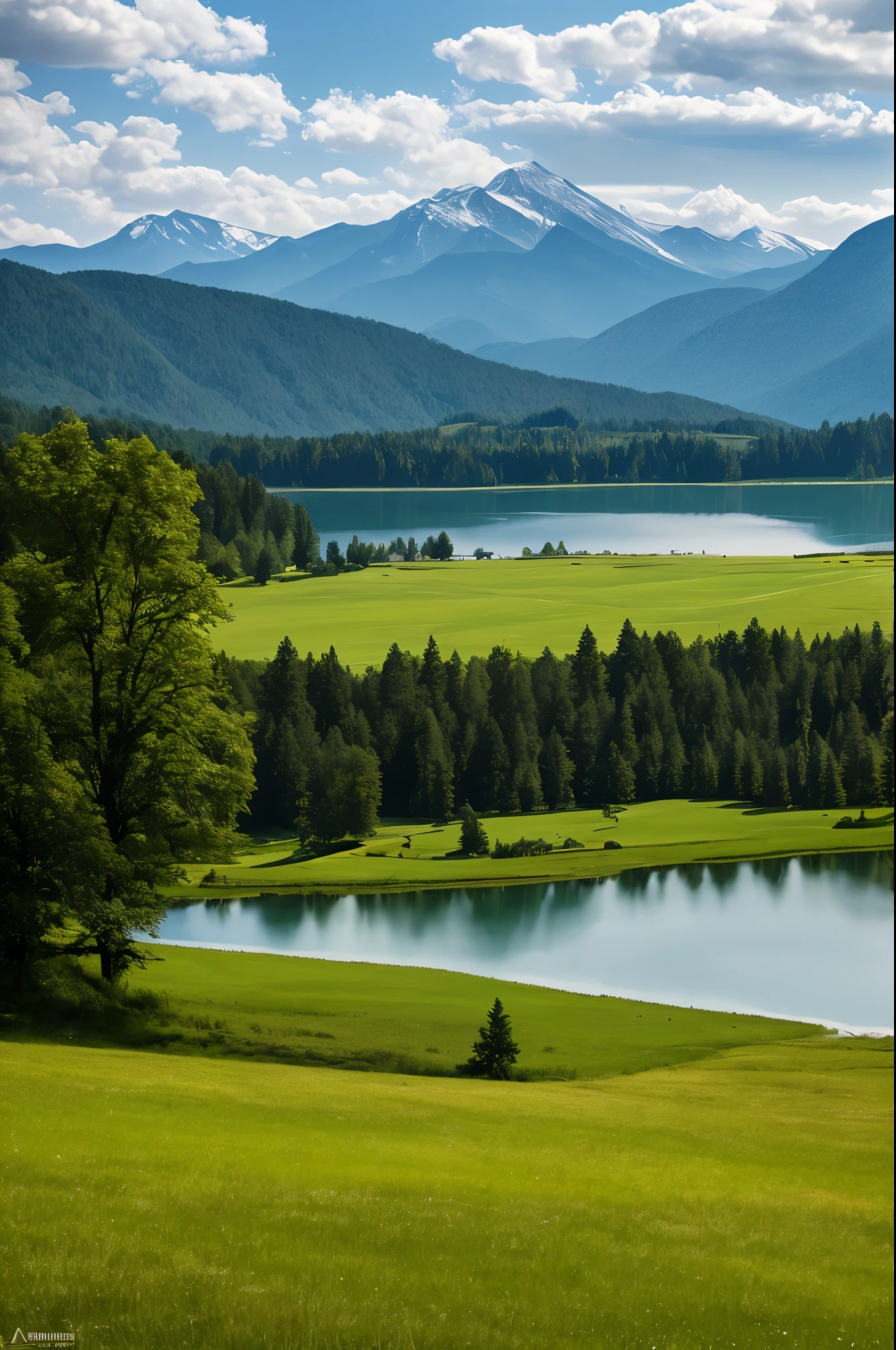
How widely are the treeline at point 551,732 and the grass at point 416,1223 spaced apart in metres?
33.1

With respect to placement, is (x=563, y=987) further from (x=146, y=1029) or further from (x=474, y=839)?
(x=474, y=839)

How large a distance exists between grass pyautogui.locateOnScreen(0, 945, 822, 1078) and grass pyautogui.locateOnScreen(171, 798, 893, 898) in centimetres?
1037

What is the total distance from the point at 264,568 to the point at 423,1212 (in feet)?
298

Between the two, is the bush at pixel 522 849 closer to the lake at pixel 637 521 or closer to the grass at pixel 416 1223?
the grass at pixel 416 1223

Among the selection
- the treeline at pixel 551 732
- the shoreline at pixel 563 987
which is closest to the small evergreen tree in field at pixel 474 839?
the treeline at pixel 551 732

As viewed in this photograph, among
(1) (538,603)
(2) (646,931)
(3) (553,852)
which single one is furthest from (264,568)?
(2) (646,931)

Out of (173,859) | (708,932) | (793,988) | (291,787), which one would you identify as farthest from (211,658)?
(291,787)

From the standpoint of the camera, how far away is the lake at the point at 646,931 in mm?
30312

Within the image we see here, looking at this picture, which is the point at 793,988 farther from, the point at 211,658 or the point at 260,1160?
the point at 260,1160

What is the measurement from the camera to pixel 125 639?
21812mm

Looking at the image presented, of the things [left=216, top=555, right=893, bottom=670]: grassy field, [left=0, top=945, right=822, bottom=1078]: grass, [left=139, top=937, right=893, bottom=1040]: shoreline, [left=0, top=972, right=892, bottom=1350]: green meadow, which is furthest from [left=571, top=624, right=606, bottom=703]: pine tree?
[left=0, top=972, right=892, bottom=1350]: green meadow

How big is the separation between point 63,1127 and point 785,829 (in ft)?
123

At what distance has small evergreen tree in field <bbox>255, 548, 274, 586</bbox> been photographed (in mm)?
97250

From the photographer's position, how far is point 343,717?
51.7 metres
